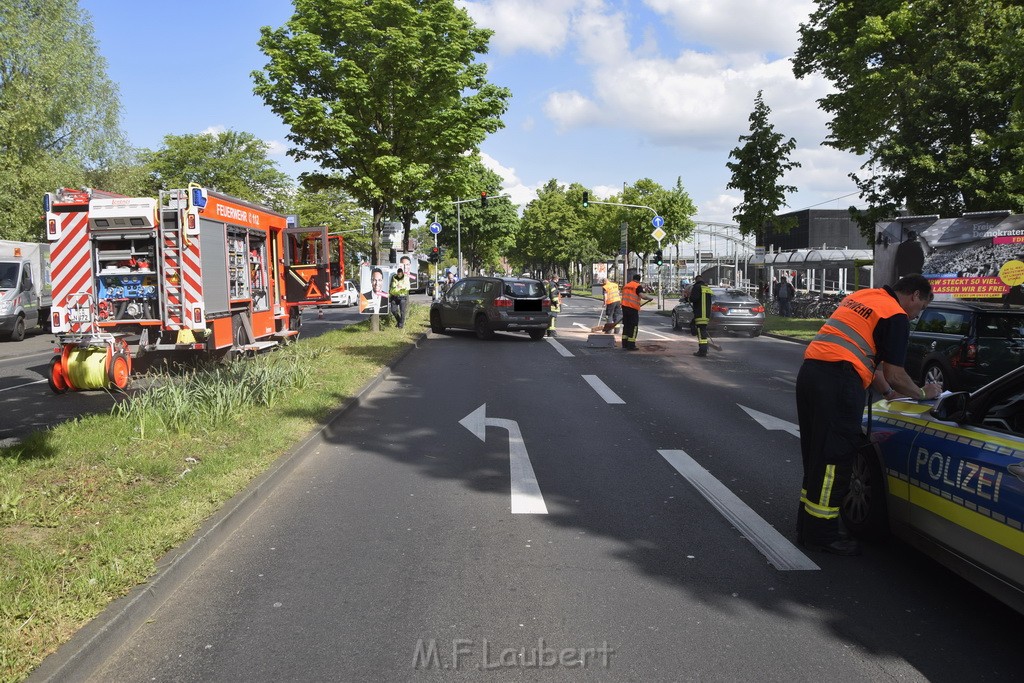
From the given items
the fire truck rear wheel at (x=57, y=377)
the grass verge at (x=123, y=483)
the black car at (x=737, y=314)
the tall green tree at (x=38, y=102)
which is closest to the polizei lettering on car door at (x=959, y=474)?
the grass verge at (x=123, y=483)

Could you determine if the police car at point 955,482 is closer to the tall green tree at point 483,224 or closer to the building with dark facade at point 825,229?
the tall green tree at point 483,224

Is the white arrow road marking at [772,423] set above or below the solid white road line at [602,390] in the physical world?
below

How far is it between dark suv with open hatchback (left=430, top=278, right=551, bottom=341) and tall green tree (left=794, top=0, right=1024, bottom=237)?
10.0 meters

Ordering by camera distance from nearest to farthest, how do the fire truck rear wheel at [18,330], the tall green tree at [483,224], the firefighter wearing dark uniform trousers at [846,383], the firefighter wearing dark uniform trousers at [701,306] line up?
the firefighter wearing dark uniform trousers at [846,383] → the firefighter wearing dark uniform trousers at [701,306] → the fire truck rear wheel at [18,330] → the tall green tree at [483,224]

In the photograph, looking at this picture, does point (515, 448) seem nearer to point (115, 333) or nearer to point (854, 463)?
point (854, 463)

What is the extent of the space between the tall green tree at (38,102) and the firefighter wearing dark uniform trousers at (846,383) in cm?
3297

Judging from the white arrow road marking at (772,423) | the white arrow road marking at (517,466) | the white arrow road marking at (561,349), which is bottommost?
the white arrow road marking at (772,423)

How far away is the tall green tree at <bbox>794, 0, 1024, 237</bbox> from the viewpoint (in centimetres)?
1973

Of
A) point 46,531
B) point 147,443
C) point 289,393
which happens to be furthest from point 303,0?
point 46,531

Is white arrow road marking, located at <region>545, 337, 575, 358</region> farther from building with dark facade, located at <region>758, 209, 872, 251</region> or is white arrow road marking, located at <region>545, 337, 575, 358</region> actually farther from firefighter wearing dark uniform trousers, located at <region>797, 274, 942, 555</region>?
building with dark facade, located at <region>758, 209, 872, 251</region>

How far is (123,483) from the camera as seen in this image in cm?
623

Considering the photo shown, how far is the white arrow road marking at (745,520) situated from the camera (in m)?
4.93

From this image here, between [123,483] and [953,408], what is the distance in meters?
5.68

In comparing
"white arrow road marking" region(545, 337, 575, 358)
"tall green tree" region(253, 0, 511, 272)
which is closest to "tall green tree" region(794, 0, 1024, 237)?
"white arrow road marking" region(545, 337, 575, 358)
